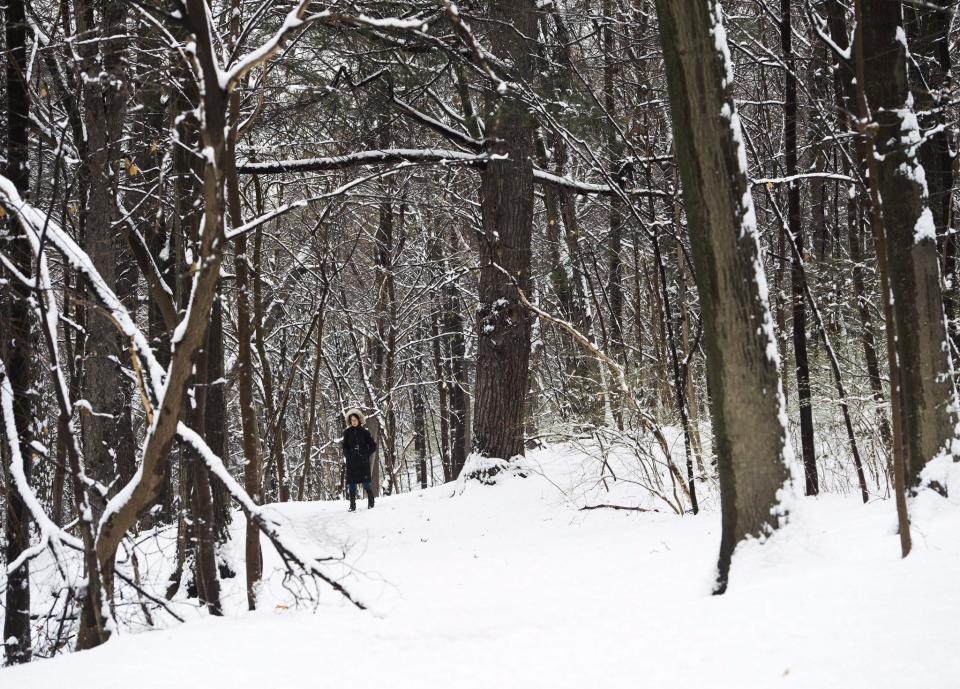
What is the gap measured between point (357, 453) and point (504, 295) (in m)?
4.44

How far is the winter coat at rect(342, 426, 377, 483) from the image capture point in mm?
12695

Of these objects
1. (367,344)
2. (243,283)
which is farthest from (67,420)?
(367,344)

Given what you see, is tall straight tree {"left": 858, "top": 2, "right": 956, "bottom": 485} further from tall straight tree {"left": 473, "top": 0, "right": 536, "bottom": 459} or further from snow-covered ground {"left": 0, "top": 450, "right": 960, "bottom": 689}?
tall straight tree {"left": 473, "top": 0, "right": 536, "bottom": 459}

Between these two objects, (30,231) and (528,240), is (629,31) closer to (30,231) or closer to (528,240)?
(528,240)

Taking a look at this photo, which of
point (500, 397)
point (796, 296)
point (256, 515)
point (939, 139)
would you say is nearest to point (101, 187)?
point (256, 515)

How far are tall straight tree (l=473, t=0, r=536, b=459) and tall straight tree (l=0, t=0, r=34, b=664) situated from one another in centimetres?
543

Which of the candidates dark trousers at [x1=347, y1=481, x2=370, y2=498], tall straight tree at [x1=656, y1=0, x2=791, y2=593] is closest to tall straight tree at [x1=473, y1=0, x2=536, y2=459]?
dark trousers at [x1=347, y1=481, x2=370, y2=498]

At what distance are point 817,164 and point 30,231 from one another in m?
11.7

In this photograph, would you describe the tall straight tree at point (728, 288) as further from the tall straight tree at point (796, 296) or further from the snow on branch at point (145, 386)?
the tall straight tree at point (796, 296)

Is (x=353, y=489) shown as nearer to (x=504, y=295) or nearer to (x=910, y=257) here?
(x=504, y=295)

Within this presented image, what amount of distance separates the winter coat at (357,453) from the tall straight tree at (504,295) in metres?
3.18

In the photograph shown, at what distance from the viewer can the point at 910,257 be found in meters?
5.00

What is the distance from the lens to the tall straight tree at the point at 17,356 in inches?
194

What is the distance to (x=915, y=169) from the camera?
16.7ft
